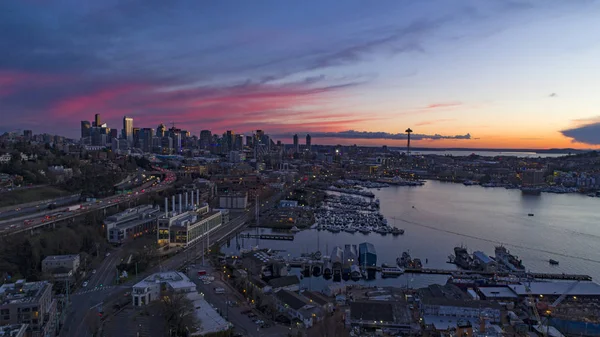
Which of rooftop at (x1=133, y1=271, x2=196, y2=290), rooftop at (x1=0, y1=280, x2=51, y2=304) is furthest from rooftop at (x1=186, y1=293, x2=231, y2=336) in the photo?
rooftop at (x1=0, y1=280, x2=51, y2=304)

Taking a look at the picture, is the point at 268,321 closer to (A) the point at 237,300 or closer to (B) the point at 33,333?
(A) the point at 237,300

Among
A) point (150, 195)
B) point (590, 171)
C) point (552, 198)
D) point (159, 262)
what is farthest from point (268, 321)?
point (590, 171)

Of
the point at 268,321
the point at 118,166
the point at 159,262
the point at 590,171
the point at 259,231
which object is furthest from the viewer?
the point at 590,171

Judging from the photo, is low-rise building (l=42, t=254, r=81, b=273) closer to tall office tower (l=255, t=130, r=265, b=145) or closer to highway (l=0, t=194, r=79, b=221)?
highway (l=0, t=194, r=79, b=221)

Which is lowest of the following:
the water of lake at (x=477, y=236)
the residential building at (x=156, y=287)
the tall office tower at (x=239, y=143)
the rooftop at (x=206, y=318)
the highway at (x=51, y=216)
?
the water of lake at (x=477, y=236)

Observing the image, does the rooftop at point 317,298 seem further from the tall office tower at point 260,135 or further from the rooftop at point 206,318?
the tall office tower at point 260,135

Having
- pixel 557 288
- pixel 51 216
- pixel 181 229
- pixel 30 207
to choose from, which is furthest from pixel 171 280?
pixel 30 207

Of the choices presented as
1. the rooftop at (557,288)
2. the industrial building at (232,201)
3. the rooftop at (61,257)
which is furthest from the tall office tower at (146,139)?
the rooftop at (557,288)
